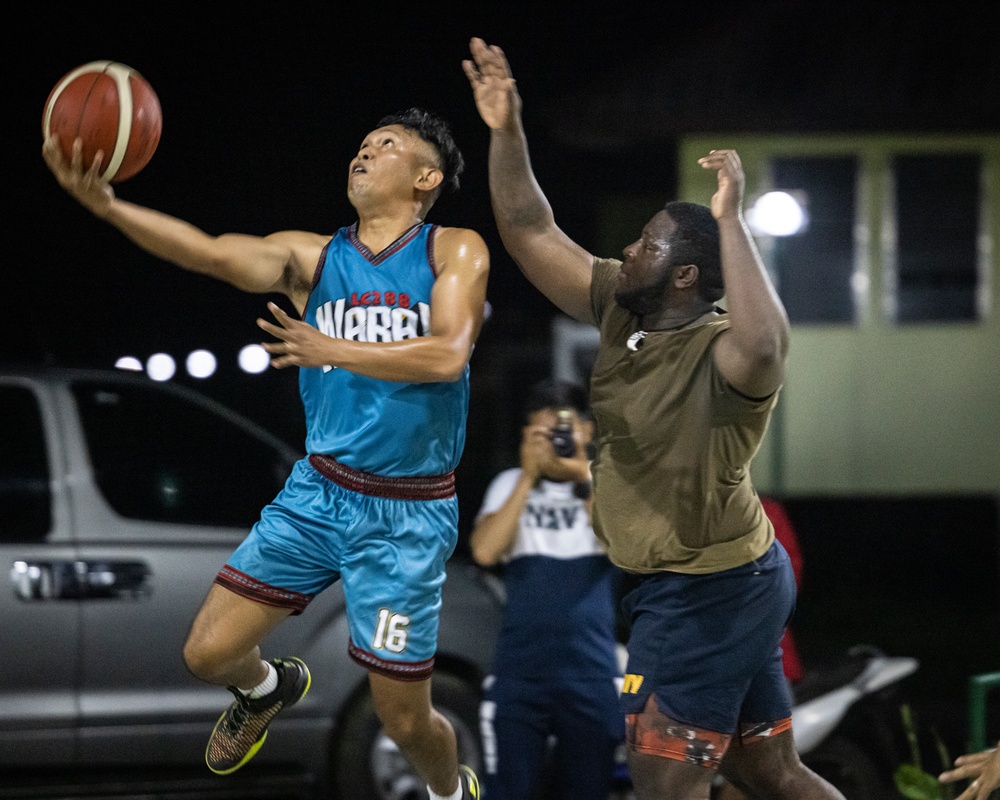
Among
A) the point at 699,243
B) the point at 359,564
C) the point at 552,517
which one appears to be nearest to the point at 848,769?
the point at 552,517

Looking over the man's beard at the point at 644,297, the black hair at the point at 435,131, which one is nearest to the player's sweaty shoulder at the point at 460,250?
the black hair at the point at 435,131

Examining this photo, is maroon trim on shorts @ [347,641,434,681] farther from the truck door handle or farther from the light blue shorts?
the truck door handle

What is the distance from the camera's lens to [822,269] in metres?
13.5

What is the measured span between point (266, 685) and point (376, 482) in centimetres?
70

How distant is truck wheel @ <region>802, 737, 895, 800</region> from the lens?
5219 millimetres

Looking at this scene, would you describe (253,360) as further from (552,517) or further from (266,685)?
(266,685)

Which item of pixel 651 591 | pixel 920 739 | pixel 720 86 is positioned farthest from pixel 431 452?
pixel 720 86

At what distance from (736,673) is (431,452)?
1033mm

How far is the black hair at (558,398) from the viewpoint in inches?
194

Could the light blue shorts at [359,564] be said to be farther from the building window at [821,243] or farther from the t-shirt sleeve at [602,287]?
the building window at [821,243]

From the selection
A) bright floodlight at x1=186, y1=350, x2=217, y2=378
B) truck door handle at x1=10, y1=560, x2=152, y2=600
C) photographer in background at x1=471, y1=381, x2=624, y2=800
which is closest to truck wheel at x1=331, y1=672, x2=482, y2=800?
photographer in background at x1=471, y1=381, x2=624, y2=800

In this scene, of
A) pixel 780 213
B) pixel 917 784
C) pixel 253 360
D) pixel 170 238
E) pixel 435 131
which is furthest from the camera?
pixel 780 213

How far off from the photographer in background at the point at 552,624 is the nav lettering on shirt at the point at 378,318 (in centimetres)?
124

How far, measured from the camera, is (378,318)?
3.70 m
